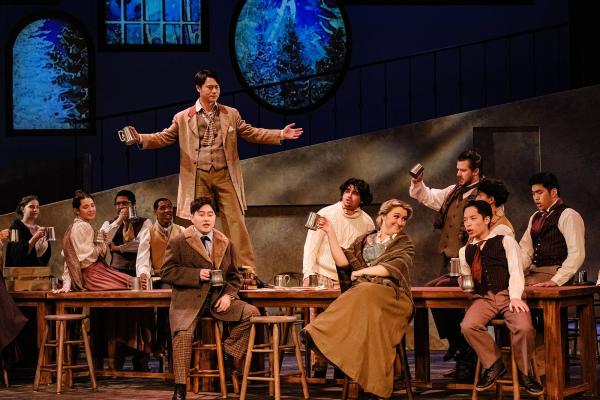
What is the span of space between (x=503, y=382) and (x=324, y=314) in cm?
110

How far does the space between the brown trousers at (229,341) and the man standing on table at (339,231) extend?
0.92 meters

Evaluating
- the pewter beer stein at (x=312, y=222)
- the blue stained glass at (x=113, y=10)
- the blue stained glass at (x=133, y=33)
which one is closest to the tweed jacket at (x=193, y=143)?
the pewter beer stein at (x=312, y=222)

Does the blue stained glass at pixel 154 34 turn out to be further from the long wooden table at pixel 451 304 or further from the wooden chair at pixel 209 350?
the wooden chair at pixel 209 350

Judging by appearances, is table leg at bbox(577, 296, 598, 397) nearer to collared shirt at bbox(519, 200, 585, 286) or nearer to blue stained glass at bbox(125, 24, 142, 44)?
collared shirt at bbox(519, 200, 585, 286)

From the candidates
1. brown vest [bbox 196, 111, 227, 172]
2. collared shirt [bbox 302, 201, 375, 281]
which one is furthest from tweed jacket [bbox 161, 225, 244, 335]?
collared shirt [bbox 302, 201, 375, 281]

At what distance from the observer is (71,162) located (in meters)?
11.5

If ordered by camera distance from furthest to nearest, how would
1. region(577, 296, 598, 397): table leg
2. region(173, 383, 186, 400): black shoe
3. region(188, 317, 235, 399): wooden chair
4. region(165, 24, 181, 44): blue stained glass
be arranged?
1. region(165, 24, 181, 44): blue stained glass
2. region(188, 317, 235, 399): wooden chair
3. region(173, 383, 186, 400): black shoe
4. region(577, 296, 598, 397): table leg

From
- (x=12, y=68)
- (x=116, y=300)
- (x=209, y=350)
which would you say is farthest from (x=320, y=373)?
(x=12, y=68)

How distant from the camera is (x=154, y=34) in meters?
11.9

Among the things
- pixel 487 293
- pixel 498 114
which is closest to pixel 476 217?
pixel 487 293

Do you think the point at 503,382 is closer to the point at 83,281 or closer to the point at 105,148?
the point at 83,281

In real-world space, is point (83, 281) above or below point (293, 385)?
above

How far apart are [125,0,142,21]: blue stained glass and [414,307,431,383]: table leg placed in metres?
6.12

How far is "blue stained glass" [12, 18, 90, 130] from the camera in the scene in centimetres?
1180
